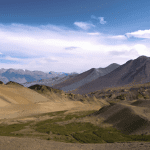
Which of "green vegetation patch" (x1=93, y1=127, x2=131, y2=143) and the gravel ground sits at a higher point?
the gravel ground

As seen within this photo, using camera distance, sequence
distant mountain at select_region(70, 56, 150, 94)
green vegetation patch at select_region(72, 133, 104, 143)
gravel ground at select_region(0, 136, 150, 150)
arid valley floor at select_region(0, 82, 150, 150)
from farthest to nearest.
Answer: distant mountain at select_region(70, 56, 150, 94), green vegetation patch at select_region(72, 133, 104, 143), arid valley floor at select_region(0, 82, 150, 150), gravel ground at select_region(0, 136, 150, 150)

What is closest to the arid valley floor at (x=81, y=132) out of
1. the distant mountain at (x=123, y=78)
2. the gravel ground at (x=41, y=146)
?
the gravel ground at (x=41, y=146)

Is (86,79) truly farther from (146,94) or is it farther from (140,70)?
(146,94)

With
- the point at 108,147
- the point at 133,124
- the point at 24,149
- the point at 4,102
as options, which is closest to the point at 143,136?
the point at 133,124

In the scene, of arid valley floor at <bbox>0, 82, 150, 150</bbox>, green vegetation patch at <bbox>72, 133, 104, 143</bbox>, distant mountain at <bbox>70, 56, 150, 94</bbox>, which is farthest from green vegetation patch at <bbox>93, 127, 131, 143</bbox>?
distant mountain at <bbox>70, 56, 150, 94</bbox>

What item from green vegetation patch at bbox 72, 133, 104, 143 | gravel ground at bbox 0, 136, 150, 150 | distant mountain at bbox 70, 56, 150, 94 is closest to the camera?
gravel ground at bbox 0, 136, 150, 150

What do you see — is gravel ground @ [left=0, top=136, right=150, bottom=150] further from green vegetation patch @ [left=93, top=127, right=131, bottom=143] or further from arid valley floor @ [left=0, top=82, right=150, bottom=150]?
green vegetation patch @ [left=93, top=127, right=131, bottom=143]

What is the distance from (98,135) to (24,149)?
10077mm

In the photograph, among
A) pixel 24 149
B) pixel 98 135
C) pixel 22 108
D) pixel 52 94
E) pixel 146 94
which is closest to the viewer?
pixel 24 149

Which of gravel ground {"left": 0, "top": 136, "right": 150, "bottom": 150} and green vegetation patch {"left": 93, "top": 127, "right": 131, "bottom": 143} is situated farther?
green vegetation patch {"left": 93, "top": 127, "right": 131, "bottom": 143}

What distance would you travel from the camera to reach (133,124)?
20734mm

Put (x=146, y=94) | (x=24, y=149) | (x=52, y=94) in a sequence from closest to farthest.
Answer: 1. (x=24, y=149)
2. (x=52, y=94)
3. (x=146, y=94)

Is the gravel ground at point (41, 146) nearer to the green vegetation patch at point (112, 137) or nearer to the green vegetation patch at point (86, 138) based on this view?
the green vegetation patch at point (86, 138)

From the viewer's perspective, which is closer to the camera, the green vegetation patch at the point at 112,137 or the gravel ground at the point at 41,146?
the gravel ground at the point at 41,146
